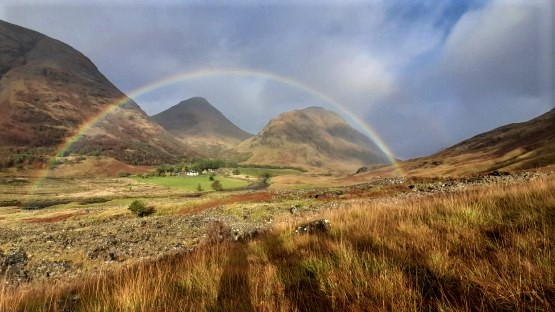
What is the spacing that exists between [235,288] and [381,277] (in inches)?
74.9

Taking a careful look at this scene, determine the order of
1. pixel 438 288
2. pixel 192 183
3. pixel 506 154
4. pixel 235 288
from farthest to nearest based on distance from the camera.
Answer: pixel 192 183 → pixel 506 154 → pixel 235 288 → pixel 438 288

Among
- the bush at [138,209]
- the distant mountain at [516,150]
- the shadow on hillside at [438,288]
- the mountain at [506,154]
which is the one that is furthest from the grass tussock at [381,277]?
the distant mountain at [516,150]

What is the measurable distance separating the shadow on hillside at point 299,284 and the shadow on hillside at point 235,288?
0.47 meters

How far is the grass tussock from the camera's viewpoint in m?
3.16

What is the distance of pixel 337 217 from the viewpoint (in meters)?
9.71

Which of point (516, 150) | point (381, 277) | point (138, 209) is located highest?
point (516, 150)

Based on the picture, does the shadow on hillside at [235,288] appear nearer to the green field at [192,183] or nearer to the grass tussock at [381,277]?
the grass tussock at [381,277]

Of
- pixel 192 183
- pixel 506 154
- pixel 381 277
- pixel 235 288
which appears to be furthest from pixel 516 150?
pixel 192 183

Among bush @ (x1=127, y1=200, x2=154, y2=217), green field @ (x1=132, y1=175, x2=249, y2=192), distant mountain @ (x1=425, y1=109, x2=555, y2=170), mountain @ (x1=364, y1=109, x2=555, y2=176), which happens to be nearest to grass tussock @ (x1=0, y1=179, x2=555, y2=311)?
bush @ (x1=127, y1=200, x2=154, y2=217)

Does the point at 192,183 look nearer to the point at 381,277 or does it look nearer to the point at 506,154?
the point at 506,154

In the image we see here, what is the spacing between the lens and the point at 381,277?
354 cm

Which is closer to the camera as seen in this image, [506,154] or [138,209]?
[138,209]

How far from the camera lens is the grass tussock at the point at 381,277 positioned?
3.16 meters

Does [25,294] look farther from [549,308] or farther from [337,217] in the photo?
[337,217]
